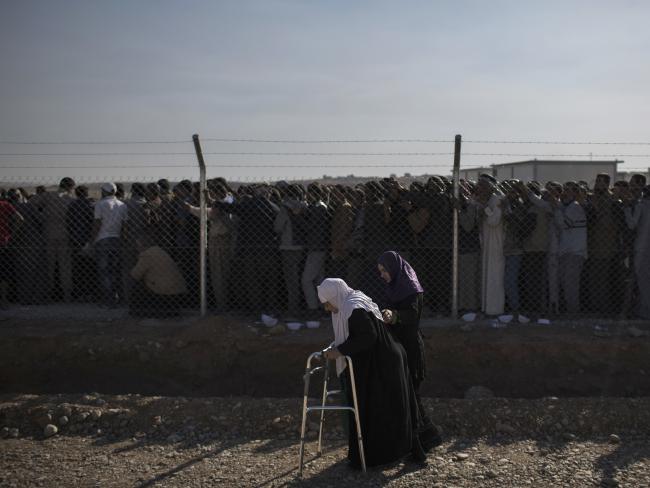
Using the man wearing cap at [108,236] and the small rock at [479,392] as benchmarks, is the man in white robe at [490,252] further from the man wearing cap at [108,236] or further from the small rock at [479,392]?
the man wearing cap at [108,236]

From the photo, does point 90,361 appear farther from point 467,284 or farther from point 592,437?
point 592,437

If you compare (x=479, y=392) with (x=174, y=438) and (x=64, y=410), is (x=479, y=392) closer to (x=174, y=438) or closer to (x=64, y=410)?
(x=174, y=438)

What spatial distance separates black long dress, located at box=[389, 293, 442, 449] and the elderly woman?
0.99 ft

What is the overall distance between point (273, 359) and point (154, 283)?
180cm

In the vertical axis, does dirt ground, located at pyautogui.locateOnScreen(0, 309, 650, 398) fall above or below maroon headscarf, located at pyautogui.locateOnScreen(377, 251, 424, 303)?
below

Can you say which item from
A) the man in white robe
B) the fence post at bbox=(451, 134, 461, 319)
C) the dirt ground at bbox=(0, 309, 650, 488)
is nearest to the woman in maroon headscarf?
the dirt ground at bbox=(0, 309, 650, 488)

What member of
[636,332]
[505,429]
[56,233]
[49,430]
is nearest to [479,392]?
[505,429]

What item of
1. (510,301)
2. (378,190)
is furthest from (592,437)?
(378,190)

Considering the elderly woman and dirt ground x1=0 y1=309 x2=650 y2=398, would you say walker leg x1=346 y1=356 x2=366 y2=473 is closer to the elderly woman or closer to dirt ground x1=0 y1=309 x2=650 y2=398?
the elderly woman

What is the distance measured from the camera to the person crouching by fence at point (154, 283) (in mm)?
8812

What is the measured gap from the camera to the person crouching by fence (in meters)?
8.81

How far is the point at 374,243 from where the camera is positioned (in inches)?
339

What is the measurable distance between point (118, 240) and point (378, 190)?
135 inches

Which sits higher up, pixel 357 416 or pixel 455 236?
pixel 455 236
